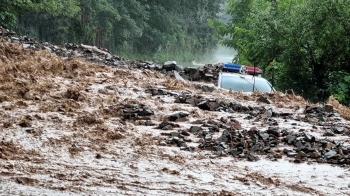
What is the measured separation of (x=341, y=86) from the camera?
51.3 ft

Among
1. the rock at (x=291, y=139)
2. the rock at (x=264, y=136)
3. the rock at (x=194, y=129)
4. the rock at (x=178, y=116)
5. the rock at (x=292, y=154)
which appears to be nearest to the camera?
the rock at (x=292, y=154)

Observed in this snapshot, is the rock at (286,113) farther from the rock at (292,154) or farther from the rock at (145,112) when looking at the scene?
the rock at (292,154)

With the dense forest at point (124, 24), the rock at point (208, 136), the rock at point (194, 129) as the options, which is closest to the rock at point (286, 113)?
the rock at point (194, 129)

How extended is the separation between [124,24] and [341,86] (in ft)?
112

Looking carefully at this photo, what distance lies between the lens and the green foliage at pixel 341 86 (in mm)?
15616

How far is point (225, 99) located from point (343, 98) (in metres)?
5.40

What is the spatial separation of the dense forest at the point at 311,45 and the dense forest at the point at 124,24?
1420cm

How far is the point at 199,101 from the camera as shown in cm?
1084

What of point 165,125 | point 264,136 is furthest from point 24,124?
point 264,136

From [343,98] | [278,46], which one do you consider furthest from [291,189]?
[278,46]

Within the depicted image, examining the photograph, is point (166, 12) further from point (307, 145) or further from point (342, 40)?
point (307, 145)

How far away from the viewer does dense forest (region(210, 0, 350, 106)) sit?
15.6m

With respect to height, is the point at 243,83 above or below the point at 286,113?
above

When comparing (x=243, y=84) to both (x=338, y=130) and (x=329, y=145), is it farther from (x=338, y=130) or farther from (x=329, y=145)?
(x=329, y=145)
